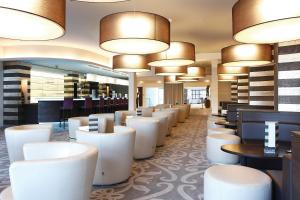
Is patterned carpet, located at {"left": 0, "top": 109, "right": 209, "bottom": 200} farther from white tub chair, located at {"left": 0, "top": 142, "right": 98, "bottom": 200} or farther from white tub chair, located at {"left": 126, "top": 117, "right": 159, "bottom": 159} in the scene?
white tub chair, located at {"left": 0, "top": 142, "right": 98, "bottom": 200}

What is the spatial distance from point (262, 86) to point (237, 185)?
641 cm

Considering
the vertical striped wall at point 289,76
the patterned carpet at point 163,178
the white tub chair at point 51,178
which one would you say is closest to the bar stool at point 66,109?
the patterned carpet at point 163,178

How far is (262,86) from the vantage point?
8008 mm

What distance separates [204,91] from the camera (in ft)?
99.5

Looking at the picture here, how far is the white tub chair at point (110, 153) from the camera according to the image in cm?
349

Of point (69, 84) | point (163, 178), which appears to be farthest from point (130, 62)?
point (69, 84)

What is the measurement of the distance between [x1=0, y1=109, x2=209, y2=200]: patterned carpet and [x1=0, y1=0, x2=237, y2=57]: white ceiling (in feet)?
10.4

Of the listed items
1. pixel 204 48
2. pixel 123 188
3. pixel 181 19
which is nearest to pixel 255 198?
pixel 123 188

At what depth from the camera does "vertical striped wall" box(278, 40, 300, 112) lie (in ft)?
14.7

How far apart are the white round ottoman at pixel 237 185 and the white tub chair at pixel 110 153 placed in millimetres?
1380

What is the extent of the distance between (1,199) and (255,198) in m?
2.24

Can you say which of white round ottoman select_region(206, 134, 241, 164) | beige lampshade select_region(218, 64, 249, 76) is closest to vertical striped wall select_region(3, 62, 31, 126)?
beige lampshade select_region(218, 64, 249, 76)

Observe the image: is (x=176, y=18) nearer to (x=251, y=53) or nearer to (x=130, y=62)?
(x=130, y=62)

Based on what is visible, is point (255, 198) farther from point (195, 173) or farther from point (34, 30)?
point (34, 30)
